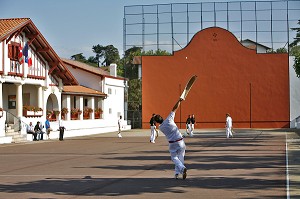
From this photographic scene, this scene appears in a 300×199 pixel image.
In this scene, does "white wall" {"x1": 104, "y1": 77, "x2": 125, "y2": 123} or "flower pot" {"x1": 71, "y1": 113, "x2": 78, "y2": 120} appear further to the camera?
"white wall" {"x1": 104, "y1": 77, "x2": 125, "y2": 123}

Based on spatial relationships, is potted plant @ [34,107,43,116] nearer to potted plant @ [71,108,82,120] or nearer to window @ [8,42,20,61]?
window @ [8,42,20,61]

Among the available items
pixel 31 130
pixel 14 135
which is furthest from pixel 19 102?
pixel 14 135

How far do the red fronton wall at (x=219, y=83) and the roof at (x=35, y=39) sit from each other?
16.6m

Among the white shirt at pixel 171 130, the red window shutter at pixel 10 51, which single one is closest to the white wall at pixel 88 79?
the red window shutter at pixel 10 51

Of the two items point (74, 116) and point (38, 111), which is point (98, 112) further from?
point (38, 111)

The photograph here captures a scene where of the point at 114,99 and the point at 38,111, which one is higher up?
the point at 114,99

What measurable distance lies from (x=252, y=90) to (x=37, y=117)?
85.8 ft

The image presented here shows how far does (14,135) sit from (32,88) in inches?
289

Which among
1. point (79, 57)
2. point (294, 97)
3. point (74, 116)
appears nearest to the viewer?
point (74, 116)

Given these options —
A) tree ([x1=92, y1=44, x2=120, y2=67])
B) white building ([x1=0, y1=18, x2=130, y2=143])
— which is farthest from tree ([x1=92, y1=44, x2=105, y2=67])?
white building ([x1=0, y1=18, x2=130, y2=143])

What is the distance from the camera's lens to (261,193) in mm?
10266

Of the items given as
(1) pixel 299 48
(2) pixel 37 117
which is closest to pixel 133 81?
(1) pixel 299 48

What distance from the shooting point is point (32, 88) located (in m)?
39.8

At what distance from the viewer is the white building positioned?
33562 mm
